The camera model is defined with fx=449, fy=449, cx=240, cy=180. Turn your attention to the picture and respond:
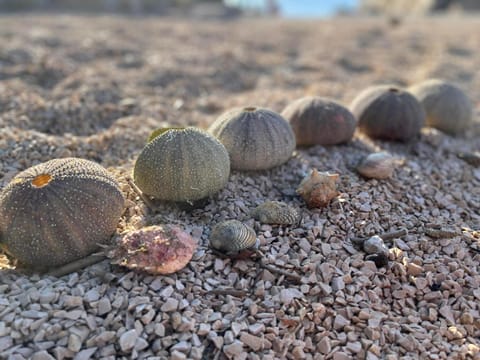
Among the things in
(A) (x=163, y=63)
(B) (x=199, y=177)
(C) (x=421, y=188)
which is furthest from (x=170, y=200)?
(A) (x=163, y=63)

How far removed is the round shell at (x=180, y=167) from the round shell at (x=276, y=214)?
1.14 feet

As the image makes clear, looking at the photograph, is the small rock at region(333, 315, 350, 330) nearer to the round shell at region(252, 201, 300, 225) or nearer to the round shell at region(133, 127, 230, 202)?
the round shell at region(252, 201, 300, 225)

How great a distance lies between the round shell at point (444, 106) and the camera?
4.91 metres

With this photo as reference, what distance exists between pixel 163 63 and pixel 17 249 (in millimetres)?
5119

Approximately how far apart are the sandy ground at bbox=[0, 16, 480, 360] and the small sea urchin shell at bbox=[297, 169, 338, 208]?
82 millimetres

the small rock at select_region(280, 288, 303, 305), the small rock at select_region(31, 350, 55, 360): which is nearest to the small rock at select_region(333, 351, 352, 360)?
the small rock at select_region(280, 288, 303, 305)

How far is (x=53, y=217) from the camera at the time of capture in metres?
2.64

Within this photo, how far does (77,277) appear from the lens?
8.70ft

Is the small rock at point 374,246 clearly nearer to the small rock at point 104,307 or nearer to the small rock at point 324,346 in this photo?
the small rock at point 324,346

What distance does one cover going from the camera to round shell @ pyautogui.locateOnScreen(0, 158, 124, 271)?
265 cm

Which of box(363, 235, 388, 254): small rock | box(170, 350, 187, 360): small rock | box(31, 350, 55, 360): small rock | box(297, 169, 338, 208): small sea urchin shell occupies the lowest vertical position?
box(170, 350, 187, 360): small rock

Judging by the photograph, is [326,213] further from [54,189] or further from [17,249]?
[17,249]

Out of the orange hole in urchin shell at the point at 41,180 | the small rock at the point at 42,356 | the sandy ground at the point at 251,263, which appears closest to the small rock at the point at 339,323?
the sandy ground at the point at 251,263

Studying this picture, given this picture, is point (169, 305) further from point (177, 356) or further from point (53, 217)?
point (53, 217)
